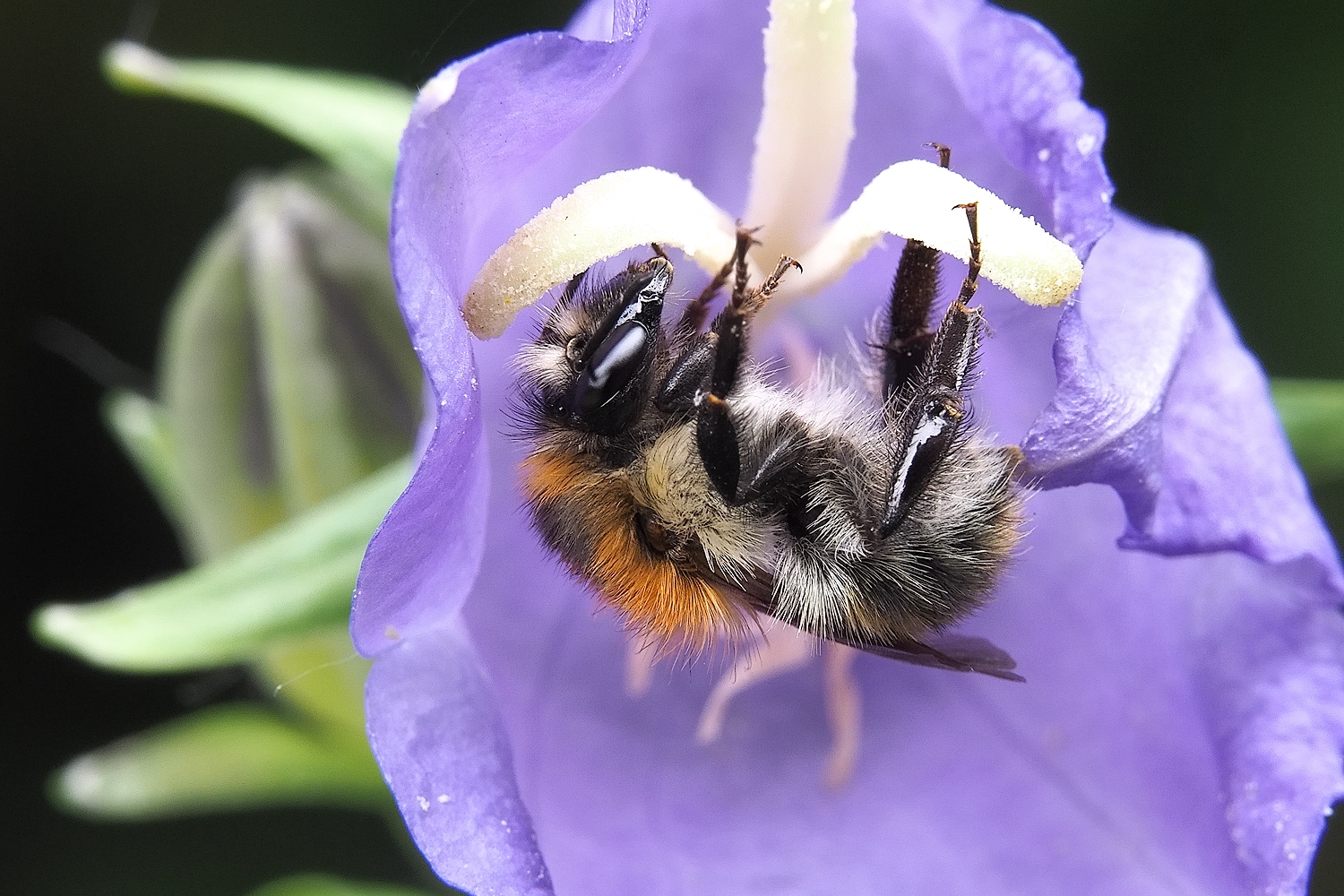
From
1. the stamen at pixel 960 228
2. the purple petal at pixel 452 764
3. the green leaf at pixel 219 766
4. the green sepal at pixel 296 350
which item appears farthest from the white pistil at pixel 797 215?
the green leaf at pixel 219 766

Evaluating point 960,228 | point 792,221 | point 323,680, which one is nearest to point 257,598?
point 323,680

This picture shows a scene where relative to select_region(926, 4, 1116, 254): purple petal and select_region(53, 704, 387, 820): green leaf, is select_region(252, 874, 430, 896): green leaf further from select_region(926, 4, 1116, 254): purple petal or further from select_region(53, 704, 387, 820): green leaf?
select_region(926, 4, 1116, 254): purple petal

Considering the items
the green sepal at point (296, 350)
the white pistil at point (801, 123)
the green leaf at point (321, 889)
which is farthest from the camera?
the green leaf at point (321, 889)

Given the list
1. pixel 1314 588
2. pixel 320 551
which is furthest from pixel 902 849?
pixel 320 551

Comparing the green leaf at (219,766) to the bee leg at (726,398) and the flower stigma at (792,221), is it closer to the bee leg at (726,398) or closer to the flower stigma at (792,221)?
the flower stigma at (792,221)

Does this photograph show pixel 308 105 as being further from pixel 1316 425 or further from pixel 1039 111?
pixel 1316 425
